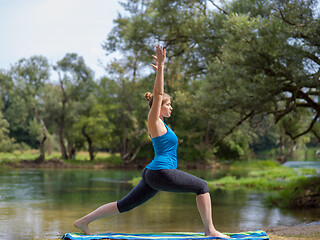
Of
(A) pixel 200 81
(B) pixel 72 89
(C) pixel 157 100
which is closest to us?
(C) pixel 157 100

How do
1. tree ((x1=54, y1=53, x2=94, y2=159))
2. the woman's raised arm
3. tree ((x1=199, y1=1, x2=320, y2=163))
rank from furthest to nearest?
tree ((x1=54, y1=53, x2=94, y2=159))
tree ((x1=199, y1=1, x2=320, y2=163))
the woman's raised arm

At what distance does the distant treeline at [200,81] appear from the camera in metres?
12.3

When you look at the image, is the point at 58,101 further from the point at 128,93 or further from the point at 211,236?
the point at 211,236

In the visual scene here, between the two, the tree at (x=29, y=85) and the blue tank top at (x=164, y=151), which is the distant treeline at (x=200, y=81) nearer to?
the tree at (x=29, y=85)

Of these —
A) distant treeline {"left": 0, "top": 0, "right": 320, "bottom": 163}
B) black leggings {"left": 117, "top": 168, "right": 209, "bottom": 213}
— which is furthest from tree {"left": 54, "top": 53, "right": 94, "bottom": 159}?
Answer: black leggings {"left": 117, "top": 168, "right": 209, "bottom": 213}

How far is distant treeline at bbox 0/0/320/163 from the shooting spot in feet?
40.4

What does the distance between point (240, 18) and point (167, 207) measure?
21.1 ft

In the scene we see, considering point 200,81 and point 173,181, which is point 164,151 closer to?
point 173,181

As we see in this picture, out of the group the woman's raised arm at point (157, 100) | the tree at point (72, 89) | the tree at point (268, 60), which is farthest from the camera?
the tree at point (72, 89)

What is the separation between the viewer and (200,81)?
2412 cm

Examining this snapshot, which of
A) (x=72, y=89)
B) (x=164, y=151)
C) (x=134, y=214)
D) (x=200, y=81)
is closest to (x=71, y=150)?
(x=72, y=89)

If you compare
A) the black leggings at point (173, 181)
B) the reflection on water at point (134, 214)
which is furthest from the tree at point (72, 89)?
the black leggings at point (173, 181)

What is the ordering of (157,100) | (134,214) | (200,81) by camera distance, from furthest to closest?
(200,81) < (134,214) < (157,100)

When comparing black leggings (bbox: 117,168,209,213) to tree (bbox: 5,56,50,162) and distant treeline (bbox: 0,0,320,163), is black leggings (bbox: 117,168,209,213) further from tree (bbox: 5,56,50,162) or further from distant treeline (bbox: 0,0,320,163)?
tree (bbox: 5,56,50,162)
